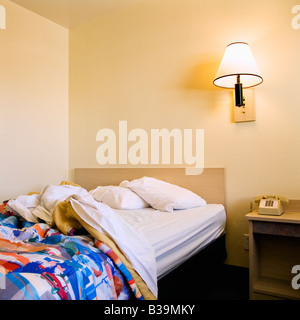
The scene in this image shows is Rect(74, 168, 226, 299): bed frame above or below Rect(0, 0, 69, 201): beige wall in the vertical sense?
below

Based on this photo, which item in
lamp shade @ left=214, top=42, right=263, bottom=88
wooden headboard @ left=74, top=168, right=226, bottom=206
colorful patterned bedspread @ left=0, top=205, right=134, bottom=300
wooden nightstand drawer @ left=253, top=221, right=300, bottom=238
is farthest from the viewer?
wooden headboard @ left=74, top=168, right=226, bottom=206

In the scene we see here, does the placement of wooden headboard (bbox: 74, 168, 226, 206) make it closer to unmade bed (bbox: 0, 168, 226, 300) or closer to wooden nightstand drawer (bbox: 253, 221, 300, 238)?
unmade bed (bbox: 0, 168, 226, 300)

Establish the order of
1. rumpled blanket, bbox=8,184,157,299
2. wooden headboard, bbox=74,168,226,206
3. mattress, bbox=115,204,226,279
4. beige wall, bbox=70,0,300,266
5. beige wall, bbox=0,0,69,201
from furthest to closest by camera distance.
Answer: beige wall, bbox=0,0,69,201
wooden headboard, bbox=74,168,226,206
beige wall, bbox=70,0,300,266
mattress, bbox=115,204,226,279
rumpled blanket, bbox=8,184,157,299

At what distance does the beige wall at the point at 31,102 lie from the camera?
2.71m

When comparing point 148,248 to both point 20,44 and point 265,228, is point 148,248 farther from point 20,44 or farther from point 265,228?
point 20,44

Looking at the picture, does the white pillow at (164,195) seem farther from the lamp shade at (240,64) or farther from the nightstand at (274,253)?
the lamp shade at (240,64)

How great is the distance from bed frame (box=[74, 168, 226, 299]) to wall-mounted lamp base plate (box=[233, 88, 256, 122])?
0.43 m

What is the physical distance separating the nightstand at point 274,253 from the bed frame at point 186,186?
273 millimetres

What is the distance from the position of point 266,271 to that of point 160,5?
239 centimetres

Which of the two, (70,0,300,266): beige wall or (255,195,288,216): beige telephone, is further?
(70,0,300,266): beige wall

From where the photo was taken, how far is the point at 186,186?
246 cm

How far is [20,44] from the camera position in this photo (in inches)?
111

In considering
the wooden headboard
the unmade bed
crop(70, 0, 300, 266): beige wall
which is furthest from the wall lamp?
the unmade bed

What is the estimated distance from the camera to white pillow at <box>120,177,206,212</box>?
82.0 inches
